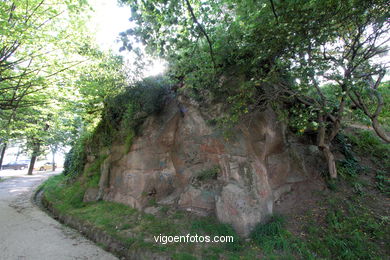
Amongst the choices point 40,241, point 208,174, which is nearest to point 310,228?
point 208,174

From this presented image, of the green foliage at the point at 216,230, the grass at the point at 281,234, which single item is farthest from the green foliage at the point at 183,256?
the green foliage at the point at 216,230

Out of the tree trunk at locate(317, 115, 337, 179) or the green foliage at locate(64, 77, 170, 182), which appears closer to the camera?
the tree trunk at locate(317, 115, 337, 179)

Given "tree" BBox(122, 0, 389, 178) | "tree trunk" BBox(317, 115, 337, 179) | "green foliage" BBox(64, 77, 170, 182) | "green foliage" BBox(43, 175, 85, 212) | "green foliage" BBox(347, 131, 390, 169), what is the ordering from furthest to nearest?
"green foliage" BBox(43, 175, 85, 212) → "green foliage" BBox(64, 77, 170, 182) → "green foliage" BBox(347, 131, 390, 169) → "tree trunk" BBox(317, 115, 337, 179) → "tree" BBox(122, 0, 389, 178)

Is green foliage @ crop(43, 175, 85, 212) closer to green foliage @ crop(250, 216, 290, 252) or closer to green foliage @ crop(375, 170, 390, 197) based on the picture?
green foliage @ crop(250, 216, 290, 252)

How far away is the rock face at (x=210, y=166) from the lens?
170 inches

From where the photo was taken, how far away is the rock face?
4324 millimetres

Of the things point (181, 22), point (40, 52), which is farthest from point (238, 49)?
point (40, 52)

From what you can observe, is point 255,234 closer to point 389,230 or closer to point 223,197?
point 223,197

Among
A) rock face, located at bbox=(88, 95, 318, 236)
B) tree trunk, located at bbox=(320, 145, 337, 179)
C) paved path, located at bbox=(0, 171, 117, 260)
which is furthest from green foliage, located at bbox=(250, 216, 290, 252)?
paved path, located at bbox=(0, 171, 117, 260)

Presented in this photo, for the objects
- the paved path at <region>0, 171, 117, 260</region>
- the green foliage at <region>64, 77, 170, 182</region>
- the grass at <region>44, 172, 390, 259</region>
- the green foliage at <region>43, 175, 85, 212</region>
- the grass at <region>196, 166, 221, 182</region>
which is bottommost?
the paved path at <region>0, 171, 117, 260</region>

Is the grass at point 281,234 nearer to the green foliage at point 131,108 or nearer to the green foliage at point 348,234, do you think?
the green foliage at point 348,234

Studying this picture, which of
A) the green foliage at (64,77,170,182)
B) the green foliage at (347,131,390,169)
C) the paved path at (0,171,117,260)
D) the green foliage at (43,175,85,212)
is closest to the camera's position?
the paved path at (0,171,117,260)

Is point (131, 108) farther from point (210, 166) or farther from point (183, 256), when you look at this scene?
point (183, 256)

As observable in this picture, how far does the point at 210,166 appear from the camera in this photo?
5.09 metres
